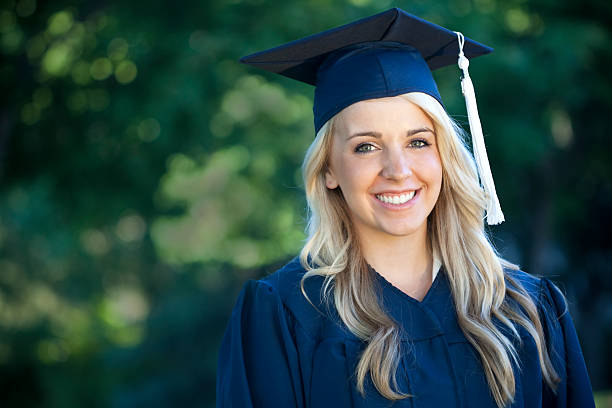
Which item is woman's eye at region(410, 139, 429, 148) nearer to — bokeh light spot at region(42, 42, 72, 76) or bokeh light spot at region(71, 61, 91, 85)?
bokeh light spot at region(71, 61, 91, 85)

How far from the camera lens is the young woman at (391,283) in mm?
2387

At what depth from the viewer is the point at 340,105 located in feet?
Answer: 8.34

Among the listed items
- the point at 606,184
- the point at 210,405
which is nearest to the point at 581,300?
the point at 606,184

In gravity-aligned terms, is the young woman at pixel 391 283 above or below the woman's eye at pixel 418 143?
below

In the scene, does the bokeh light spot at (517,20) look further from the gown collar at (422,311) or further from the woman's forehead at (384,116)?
the gown collar at (422,311)

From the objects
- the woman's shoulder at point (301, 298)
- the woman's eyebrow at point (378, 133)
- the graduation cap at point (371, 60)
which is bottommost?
the woman's shoulder at point (301, 298)

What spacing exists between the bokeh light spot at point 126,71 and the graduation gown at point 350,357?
421cm

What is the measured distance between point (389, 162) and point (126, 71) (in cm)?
441

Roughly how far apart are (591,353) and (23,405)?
9523 millimetres

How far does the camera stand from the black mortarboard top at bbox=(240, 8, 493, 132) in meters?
2.51

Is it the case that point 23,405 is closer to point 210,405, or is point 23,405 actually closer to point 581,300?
point 210,405

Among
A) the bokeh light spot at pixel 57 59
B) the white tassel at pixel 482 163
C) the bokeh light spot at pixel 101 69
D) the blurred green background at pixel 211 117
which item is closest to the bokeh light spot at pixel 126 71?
the blurred green background at pixel 211 117

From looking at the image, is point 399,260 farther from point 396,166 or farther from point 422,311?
point 396,166

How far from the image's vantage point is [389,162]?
2455mm
